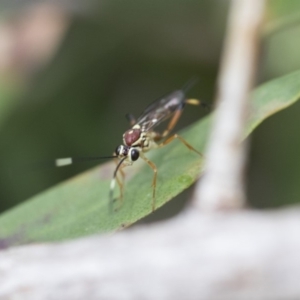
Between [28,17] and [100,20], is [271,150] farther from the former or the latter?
[28,17]

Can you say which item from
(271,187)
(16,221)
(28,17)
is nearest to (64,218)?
(16,221)

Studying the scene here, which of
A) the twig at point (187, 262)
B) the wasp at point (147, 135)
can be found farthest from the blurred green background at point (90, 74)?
the twig at point (187, 262)

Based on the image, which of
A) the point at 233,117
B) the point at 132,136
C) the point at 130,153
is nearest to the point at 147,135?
the point at 132,136

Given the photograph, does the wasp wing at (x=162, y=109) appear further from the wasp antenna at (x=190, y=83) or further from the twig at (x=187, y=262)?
the twig at (x=187, y=262)

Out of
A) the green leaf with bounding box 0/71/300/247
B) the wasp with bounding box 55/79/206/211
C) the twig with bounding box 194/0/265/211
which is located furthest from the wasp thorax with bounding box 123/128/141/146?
the twig with bounding box 194/0/265/211

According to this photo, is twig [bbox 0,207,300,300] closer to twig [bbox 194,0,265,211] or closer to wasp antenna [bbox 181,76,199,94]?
twig [bbox 194,0,265,211]

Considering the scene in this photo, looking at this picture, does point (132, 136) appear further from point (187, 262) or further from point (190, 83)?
point (187, 262)
